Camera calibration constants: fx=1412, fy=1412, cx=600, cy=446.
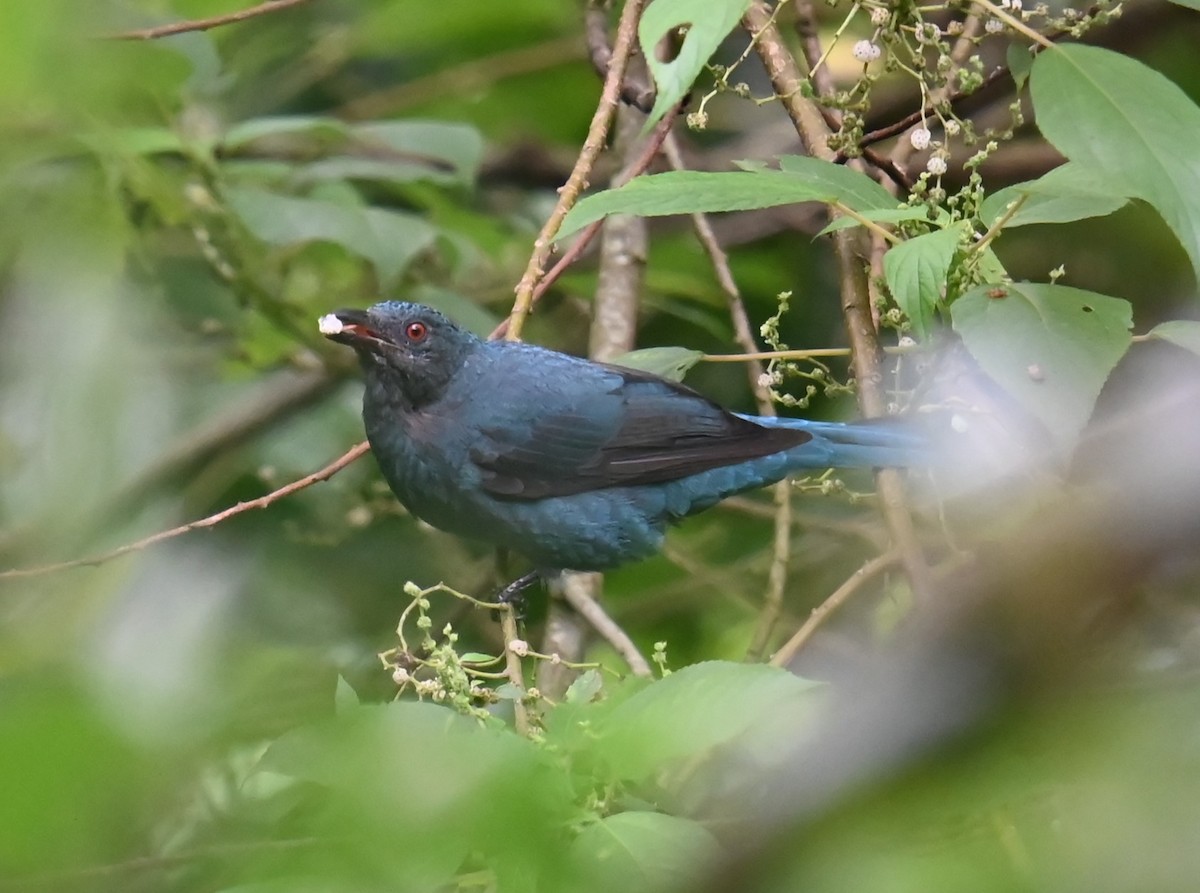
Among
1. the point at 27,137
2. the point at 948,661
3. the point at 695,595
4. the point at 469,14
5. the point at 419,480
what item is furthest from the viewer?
the point at 469,14

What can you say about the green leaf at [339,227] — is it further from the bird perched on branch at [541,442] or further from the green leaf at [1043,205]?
the green leaf at [1043,205]

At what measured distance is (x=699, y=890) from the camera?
0.55m

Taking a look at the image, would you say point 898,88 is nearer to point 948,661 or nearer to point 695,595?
point 695,595

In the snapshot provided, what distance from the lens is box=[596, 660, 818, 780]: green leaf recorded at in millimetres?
1127

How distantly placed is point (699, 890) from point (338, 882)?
7.9 inches

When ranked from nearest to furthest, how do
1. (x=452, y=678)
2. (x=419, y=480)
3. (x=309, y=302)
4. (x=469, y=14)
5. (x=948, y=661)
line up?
(x=948, y=661), (x=452, y=678), (x=419, y=480), (x=309, y=302), (x=469, y=14)

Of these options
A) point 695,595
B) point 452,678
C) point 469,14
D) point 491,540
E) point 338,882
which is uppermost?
point 338,882

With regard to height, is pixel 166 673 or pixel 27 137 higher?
pixel 27 137

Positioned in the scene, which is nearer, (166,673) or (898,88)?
(166,673)

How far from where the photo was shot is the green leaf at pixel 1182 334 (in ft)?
7.98

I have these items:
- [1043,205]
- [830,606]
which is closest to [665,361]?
[830,606]

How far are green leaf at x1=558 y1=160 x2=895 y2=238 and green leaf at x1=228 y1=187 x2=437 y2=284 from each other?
1777mm

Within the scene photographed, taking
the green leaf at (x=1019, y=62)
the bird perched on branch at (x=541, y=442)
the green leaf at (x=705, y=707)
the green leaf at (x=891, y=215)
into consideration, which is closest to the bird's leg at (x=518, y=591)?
the bird perched on branch at (x=541, y=442)

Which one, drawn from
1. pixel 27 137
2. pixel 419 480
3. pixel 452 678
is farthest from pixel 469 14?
pixel 27 137
